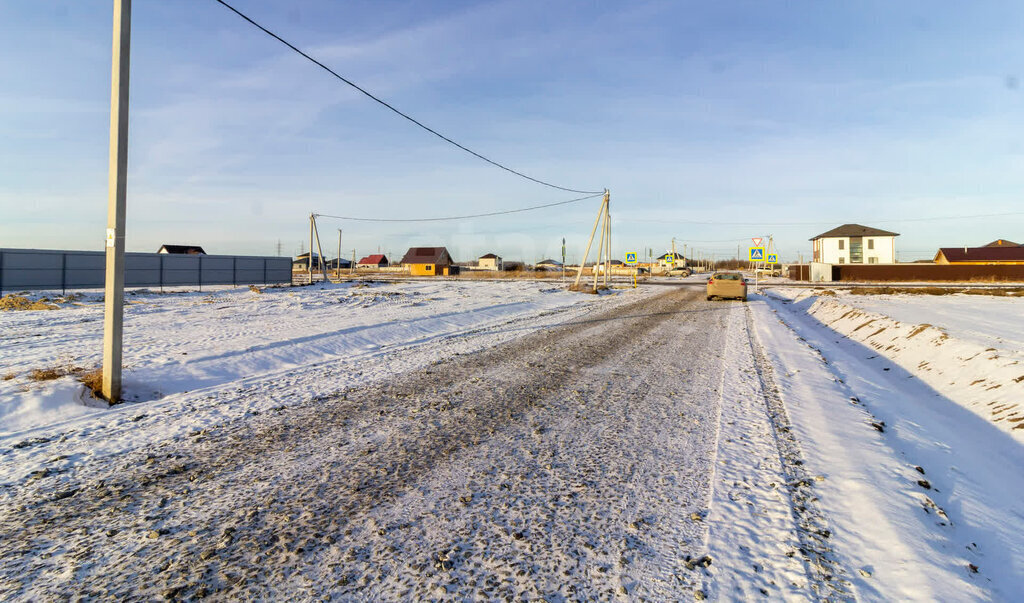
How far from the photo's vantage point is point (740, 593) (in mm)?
2588

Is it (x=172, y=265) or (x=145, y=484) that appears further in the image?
(x=172, y=265)

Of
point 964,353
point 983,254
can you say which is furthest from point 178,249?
point 983,254

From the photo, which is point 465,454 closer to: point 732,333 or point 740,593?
point 740,593

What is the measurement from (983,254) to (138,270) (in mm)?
90445

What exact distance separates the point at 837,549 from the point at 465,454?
2.82 m

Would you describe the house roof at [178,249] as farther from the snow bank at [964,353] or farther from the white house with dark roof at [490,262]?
the snow bank at [964,353]

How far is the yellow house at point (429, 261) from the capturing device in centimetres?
8856

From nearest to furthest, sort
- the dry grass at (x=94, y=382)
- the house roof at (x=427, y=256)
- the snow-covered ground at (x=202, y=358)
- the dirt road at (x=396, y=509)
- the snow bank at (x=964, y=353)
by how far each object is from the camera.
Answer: the dirt road at (x=396, y=509) → the snow-covered ground at (x=202, y=358) → the dry grass at (x=94, y=382) → the snow bank at (x=964, y=353) → the house roof at (x=427, y=256)

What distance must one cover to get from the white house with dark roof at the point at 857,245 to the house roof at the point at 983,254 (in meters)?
5.98

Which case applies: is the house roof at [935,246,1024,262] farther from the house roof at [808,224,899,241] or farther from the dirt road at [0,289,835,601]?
the dirt road at [0,289,835,601]

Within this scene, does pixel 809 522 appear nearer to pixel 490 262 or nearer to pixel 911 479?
pixel 911 479

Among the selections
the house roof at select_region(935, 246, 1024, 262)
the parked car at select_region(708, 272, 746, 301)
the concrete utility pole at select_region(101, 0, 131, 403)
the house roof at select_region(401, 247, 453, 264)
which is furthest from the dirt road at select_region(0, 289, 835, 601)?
the house roof at select_region(401, 247, 453, 264)

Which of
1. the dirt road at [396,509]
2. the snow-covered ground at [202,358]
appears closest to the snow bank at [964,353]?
the dirt road at [396,509]

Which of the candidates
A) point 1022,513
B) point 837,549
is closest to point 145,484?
point 837,549
